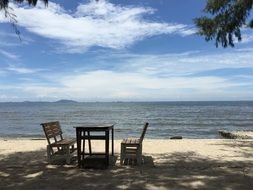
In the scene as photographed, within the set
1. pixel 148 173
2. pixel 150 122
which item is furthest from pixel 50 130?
pixel 150 122

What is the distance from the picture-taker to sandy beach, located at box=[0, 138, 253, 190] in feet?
23.0

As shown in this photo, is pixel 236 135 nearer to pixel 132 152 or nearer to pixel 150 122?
pixel 132 152

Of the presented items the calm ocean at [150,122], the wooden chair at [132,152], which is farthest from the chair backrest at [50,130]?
the calm ocean at [150,122]

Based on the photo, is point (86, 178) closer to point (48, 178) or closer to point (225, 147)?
point (48, 178)

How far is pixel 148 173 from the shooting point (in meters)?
8.06

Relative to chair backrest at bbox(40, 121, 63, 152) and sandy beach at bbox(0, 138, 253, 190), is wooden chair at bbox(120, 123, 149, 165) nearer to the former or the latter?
sandy beach at bbox(0, 138, 253, 190)

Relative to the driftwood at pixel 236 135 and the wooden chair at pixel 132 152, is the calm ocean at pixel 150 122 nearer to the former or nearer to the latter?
the driftwood at pixel 236 135

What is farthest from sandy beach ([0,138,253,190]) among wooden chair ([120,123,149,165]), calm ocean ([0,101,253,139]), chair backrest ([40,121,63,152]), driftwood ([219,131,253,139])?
calm ocean ([0,101,253,139])

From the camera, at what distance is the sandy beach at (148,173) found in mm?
7004

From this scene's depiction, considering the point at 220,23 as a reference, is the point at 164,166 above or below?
below

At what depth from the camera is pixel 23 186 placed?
6984 mm

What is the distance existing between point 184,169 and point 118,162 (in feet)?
6.00

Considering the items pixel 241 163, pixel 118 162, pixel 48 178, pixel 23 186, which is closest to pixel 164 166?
pixel 118 162

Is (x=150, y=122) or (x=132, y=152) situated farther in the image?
(x=150, y=122)
